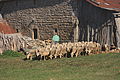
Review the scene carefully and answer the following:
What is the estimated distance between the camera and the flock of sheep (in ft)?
59.3

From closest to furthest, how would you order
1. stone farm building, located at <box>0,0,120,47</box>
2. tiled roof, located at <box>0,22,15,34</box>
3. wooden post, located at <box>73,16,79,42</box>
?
stone farm building, located at <box>0,0,120,47</box> < wooden post, located at <box>73,16,79,42</box> < tiled roof, located at <box>0,22,15,34</box>

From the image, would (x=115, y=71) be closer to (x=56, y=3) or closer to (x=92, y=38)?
(x=92, y=38)

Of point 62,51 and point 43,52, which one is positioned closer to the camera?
point 43,52

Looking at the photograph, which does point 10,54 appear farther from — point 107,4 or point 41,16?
point 107,4

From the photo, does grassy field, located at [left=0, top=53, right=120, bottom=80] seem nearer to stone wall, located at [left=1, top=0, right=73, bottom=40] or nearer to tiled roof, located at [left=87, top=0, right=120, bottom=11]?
tiled roof, located at [left=87, top=0, right=120, bottom=11]

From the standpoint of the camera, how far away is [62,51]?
18.7 m

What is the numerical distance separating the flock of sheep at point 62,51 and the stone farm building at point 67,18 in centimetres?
201

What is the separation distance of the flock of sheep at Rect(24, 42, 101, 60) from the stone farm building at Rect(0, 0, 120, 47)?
2.01 m

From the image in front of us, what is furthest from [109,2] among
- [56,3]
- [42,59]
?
[42,59]

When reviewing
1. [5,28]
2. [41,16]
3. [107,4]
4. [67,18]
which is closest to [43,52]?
[67,18]

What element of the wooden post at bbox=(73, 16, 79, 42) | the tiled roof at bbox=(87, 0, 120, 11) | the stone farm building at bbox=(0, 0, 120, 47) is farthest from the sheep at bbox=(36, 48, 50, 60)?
the wooden post at bbox=(73, 16, 79, 42)

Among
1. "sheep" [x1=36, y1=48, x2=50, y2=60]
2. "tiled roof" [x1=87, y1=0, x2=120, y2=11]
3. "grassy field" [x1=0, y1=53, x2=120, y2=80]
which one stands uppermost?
"tiled roof" [x1=87, y1=0, x2=120, y2=11]

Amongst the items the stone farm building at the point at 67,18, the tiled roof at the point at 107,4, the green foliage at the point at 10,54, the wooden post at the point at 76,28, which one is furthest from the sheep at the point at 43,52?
the wooden post at the point at 76,28

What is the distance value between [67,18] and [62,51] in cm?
595
